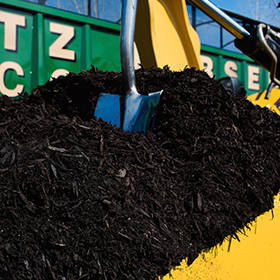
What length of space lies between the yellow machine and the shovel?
0.56 meters

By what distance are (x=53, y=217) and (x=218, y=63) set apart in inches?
159

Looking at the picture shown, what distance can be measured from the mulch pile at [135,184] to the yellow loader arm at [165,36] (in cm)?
67

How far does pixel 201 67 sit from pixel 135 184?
58.4 inches

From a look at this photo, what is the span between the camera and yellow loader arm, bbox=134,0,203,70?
1.81 metres

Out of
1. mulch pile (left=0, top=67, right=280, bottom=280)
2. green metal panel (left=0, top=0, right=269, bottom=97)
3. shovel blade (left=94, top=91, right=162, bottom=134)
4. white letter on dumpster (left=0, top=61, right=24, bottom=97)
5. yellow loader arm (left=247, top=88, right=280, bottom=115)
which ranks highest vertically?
green metal panel (left=0, top=0, right=269, bottom=97)

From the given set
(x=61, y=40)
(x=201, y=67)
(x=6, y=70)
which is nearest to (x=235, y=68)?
(x=201, y=67)

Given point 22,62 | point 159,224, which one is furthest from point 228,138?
point 22,62

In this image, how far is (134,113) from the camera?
4.07 feet

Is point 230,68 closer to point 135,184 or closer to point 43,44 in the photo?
point 43,44

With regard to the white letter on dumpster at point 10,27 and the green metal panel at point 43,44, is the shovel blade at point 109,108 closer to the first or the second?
the green metal panel at point 43,44

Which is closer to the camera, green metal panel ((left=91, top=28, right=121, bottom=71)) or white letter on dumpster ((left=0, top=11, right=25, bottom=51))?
white letter on dumpster ((left=0, top=11, right=25, bottom=51))

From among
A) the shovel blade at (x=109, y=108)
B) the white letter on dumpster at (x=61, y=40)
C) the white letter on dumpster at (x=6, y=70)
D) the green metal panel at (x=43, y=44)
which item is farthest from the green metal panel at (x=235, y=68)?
the shovel blade at (x=109, y=108)

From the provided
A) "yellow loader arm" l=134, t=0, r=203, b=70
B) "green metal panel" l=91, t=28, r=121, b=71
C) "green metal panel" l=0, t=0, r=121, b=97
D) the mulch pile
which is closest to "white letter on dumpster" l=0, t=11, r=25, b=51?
"green metal panel" l=0, t=0, r=121, b=97

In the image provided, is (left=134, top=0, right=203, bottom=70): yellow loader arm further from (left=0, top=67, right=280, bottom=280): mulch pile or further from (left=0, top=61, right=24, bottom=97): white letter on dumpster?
(left=0, top=61, right=24, bottom=97): white letter on dumpster
